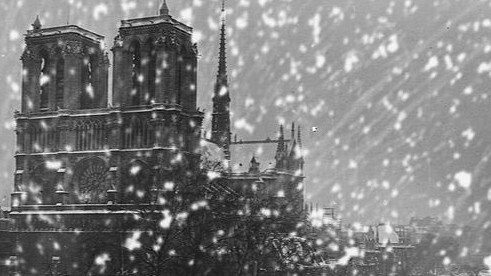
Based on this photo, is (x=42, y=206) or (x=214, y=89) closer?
(x=42, y=206)

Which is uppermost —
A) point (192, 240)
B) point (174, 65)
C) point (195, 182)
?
point (174, 65)

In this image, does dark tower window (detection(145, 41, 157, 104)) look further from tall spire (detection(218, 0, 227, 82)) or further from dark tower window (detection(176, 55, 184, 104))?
tall spire (detection(218, 0, 227, 82))

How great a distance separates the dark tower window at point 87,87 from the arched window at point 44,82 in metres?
3.05

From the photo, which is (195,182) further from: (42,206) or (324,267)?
(324,267)

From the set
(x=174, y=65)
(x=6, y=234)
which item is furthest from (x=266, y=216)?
(x=6, y=234)

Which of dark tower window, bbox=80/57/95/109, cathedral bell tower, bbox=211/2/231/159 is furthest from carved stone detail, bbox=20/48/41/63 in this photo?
cathedral bell tower, bbox=211/2/231/159

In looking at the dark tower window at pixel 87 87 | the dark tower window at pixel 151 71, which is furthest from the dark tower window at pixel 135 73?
the dark tower window at pixel 87 87

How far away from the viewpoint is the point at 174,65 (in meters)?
70.3

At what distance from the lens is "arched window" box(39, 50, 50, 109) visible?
7444 centimetres

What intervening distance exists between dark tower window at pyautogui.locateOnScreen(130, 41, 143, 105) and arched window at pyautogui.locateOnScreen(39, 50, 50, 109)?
7905mm

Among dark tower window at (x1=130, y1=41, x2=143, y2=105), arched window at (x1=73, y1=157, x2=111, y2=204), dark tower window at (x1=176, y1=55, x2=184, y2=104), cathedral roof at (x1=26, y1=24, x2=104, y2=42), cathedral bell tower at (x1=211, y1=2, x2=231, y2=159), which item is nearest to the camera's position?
dark tower window at (x1=176, y1=55, x2=184, y2=104)

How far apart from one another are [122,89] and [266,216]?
18.4 metres

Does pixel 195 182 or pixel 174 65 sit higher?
pixel 174 65

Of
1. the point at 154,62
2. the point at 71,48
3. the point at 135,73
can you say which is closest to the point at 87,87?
the point at 71,48
